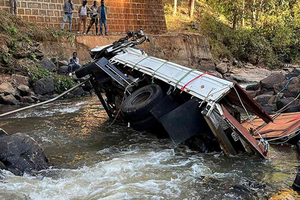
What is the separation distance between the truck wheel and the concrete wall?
13124 mm

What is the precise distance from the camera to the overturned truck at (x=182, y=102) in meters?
6.88

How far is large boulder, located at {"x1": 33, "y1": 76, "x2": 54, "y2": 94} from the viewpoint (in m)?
14.8

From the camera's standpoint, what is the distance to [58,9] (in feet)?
67.8

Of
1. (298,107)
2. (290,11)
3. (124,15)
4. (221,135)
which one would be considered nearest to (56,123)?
(221,135)

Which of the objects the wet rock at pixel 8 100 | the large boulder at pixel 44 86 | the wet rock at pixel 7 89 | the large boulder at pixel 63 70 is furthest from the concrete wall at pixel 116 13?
the wet rock at pixel 8 100

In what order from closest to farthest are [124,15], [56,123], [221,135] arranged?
[221,135] → [56,123] → [124,15]

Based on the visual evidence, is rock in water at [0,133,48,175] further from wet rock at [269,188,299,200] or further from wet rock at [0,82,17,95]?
wet rock at [0,82,17,95]

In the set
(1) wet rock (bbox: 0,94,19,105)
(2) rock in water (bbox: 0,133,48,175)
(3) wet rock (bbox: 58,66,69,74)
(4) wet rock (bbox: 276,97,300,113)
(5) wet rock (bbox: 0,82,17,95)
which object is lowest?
(1) wet rock (bbox: 0,94,19,105)

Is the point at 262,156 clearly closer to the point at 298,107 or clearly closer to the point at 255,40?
the point at 298,107

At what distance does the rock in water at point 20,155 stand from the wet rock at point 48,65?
34.6ft

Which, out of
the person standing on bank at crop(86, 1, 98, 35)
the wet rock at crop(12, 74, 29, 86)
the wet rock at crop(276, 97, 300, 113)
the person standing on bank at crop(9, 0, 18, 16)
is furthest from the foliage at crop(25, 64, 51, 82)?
the wet rock at crop(276, 97, 300, 113)

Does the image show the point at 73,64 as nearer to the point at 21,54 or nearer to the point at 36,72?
the point at 36,72

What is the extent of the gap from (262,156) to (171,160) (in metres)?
1.70

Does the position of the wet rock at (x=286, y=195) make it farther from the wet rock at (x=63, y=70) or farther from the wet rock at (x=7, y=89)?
the wet rock at (x=63, y=70)
